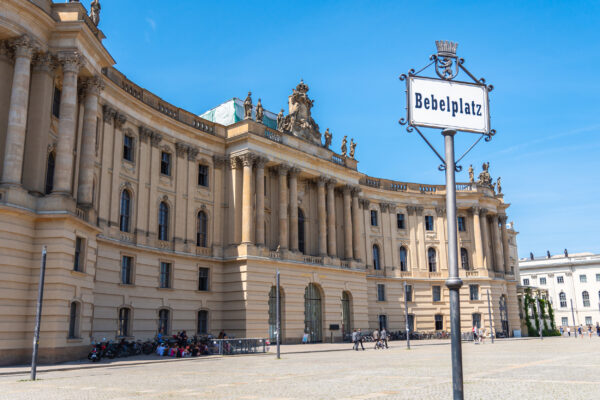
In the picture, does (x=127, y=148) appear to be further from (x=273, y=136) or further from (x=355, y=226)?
(x=355, y=226)

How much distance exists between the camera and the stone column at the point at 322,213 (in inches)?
2020

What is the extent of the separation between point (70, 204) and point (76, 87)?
22.2ft

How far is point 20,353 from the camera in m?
25.2

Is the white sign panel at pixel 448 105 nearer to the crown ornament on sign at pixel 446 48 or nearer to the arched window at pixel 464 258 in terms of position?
the crown ornament on sign at pixel 446 48

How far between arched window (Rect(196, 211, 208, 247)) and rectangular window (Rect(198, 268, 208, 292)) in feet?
6.84

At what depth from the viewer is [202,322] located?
138 ft

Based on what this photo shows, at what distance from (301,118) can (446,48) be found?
4435cm

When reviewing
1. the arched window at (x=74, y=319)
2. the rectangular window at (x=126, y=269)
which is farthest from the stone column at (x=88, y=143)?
the rectangular window at (x=126, y=269)

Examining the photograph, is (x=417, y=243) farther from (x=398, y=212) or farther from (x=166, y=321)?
(x=166, y=321)

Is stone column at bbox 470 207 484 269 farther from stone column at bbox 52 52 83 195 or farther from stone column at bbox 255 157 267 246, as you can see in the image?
stone column at bbox 52 52 83 195

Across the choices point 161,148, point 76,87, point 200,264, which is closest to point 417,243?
point 200,264

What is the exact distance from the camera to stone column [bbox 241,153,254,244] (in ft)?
143

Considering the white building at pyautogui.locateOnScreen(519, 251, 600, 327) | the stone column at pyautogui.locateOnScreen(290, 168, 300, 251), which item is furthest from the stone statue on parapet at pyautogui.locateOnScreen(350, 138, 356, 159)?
the white building at pyautogui.locateOnScreen(519, 251, 600, 327)

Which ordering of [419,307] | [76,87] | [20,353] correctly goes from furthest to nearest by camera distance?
[419,307] < [76,87] < [20,353]
